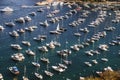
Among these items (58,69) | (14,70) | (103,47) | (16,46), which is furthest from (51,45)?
(14,70)

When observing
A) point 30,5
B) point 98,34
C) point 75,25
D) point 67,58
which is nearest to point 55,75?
point 67,58

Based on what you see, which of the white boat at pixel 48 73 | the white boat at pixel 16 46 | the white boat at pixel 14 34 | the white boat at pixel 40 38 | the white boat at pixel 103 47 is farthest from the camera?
the white boat at pixel 14 34

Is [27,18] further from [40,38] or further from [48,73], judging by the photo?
[48,73]

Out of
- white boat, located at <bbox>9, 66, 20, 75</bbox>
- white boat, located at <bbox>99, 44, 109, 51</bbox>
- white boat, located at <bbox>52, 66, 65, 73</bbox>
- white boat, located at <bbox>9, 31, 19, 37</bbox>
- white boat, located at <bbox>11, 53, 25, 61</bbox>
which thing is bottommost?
white boat, located at <bbox>99, 44, 109, 51</bbox>

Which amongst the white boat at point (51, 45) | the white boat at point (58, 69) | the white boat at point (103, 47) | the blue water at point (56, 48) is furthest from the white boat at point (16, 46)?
the white boat at point (103, 47)

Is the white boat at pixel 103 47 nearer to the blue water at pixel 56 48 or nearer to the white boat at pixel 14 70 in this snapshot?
the blue water at pixel 56 48

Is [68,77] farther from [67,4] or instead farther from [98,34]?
[67,4]

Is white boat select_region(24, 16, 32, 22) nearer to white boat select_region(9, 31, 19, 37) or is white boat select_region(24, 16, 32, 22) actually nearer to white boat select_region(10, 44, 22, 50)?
white boat select_region(9, 31, 19, 37)

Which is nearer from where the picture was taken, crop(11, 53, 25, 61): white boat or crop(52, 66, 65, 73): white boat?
crop(52, 66, 65, 73): white boat

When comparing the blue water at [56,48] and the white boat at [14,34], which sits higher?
the white boat at [14,34]

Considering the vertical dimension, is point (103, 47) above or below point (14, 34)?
below

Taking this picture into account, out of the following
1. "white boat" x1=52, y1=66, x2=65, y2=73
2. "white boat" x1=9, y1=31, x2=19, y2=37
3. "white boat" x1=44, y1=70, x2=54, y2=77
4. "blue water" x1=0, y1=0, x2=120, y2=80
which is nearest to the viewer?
"white boat" x1=44, y1=70, x2=54, y2=77

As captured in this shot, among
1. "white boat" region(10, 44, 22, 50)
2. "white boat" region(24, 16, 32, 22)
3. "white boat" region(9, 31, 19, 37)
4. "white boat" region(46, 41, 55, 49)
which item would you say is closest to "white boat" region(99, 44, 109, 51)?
"white boat" region(46, 41, 55, 49)
